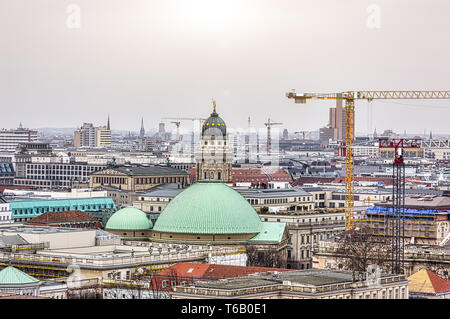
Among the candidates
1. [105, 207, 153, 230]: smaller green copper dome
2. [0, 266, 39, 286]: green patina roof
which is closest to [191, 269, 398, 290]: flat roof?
[0, 266, 39, 286]: green patina roof

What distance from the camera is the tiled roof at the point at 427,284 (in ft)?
188

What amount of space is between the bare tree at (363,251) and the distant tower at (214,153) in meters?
26.4

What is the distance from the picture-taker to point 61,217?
3546 inches

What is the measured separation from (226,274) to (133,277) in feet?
18.7

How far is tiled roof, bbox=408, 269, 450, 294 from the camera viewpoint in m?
57.4

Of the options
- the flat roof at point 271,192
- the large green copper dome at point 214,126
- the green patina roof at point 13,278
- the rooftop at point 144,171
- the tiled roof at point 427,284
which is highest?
the large green copper dome at point 214,126

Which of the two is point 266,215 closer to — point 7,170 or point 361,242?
point 361,242

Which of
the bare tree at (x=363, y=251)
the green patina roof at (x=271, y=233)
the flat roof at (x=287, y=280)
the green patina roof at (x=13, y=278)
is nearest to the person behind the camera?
the flat roof at (x=287, y=280)

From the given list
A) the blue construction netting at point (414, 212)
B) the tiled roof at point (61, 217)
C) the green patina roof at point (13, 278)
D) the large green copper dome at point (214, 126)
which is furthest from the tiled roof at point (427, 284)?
the large green copper dome at point (214, 126)

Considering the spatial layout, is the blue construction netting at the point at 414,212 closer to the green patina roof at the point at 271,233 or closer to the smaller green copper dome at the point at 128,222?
the green patina roof at the point at 271,233

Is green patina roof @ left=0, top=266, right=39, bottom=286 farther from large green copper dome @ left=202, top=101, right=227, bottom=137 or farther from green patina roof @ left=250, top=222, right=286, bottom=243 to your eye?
large green copper dome @ left=202, top=101, right=227, bottom=137

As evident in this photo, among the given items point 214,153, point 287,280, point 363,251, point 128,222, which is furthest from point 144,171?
point 287,280
